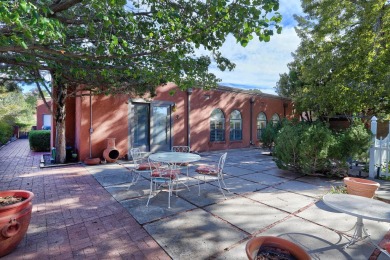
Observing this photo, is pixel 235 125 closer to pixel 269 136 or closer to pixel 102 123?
pixel 269 136

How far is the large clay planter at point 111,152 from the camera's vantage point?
7.36 m

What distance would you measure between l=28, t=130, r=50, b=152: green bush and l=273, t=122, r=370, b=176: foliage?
11159 mm

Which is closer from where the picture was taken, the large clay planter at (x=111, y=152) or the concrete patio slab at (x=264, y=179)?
the concrete patio slab at (x=264, y=179)

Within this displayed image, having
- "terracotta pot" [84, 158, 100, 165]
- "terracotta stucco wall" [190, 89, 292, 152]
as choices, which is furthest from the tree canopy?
"terracotta stucco wall" [190, 89, 292, 152]

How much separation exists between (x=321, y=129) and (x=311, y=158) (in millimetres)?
833

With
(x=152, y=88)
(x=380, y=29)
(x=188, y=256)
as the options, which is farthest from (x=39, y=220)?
(x=380, y=29)

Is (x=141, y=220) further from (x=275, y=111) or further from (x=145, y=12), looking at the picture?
(x=275, y=111)

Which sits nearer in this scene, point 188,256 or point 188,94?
point 188,256

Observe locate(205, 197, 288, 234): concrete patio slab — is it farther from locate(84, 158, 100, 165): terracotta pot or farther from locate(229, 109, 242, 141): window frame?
locate(229, 109, 242, 141): window frame

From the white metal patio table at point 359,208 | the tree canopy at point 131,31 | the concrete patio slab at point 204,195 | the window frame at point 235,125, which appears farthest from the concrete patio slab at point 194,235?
the window frame at point 235,125

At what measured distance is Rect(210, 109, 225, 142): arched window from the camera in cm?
1091

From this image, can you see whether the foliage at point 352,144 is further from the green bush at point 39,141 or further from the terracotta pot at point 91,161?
the green bush at point 39,141

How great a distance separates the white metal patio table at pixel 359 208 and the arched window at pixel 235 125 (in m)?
8.96

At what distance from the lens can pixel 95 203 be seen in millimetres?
3824
